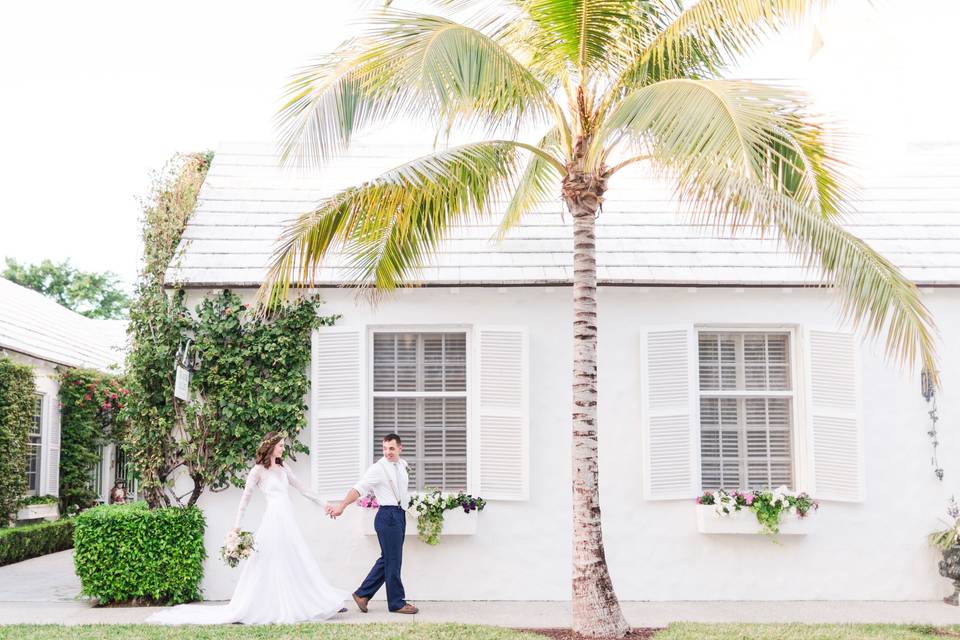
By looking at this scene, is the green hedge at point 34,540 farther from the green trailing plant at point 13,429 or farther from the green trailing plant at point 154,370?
the green trailing plant at point 154,370

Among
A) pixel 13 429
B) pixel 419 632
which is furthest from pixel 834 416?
pixel 13 429

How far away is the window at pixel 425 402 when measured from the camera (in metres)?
9.42

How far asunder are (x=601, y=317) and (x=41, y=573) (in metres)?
7.65

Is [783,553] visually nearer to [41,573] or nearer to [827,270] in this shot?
[827,270]

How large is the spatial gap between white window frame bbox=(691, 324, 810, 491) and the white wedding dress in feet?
12.3

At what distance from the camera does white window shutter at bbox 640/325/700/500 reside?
9.12 metres

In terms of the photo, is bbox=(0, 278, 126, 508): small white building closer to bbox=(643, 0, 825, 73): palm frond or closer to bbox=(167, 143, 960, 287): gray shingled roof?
bbox=(167, 143, 960, 287): gray shingled roof

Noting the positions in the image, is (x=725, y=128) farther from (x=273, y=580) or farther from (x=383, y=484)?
(x=273, y=580)

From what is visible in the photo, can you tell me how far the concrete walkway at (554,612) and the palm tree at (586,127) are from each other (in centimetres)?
116

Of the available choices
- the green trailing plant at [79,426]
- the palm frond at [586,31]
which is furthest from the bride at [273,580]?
the green trailing plant at [79,426]

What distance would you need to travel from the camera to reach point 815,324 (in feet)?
30.9

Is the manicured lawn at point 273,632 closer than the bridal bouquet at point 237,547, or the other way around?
the manicured lawn at point 273,632

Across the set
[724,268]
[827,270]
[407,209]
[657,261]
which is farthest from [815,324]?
[407,209]

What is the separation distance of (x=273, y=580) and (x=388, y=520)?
3.53ft
